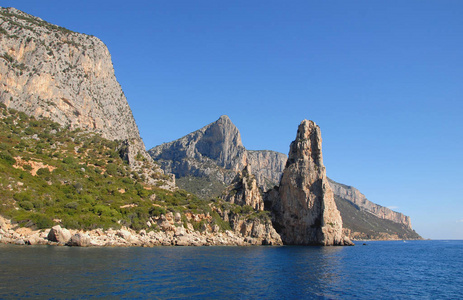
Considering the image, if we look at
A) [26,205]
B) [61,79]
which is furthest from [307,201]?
[61,79]

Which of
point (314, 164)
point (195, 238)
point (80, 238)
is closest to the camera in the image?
point (80, 238)

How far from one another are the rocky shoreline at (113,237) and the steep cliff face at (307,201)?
23.8 m

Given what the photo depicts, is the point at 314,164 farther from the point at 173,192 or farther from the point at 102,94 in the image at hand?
the point at 102,94

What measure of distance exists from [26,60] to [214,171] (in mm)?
107008

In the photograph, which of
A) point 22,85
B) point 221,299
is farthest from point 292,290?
point 22,85

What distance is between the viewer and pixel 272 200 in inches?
4454

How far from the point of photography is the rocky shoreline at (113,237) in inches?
1912

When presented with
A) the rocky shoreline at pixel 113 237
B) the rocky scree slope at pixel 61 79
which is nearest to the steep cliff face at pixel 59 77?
the rocky scree slope at pixel 61 79

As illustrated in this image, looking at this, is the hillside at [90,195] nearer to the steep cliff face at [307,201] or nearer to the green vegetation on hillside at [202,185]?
the steep cliff face at [307,201]

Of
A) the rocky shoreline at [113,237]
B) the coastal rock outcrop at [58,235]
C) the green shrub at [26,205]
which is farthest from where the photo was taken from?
the green shrub at [26,205]

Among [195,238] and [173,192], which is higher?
[173,192]

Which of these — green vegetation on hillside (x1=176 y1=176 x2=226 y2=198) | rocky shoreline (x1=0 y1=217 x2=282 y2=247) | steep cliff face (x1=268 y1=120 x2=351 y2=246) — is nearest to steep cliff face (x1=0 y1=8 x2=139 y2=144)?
green vegetation on hillside (x1=176 y1=176 x2=226 y2=198)

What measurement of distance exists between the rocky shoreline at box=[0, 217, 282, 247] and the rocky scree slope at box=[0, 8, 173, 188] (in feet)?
95.0

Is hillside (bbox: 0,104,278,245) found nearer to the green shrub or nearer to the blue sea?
the green shrub
